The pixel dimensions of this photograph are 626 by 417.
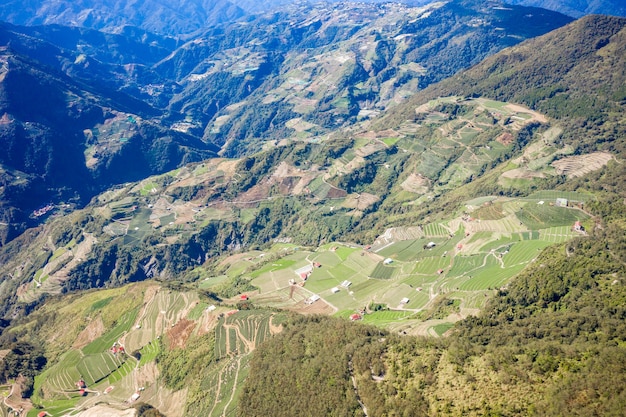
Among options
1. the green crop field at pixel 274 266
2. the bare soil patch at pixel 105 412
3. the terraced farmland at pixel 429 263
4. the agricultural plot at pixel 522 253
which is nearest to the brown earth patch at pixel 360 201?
the terraced farmland at pixel 429 263

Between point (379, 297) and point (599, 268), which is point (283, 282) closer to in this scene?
point (379, 297)

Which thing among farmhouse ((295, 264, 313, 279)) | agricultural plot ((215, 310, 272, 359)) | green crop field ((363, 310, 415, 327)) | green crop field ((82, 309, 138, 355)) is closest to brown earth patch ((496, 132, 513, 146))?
farmhouse ((295, 264, 313, 279))

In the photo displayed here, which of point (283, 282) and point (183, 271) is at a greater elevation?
point (283, 282)

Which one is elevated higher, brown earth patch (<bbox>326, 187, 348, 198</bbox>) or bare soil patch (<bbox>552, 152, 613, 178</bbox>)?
bare soil patch (<bbox>552, 152, 613, 178</bbox>)

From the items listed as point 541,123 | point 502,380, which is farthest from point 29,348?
point 541,123

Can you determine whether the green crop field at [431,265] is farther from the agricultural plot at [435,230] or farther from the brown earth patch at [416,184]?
the brown earth patch at [416,184]

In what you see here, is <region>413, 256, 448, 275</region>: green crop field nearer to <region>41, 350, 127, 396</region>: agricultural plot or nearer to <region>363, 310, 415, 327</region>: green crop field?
<region>363, 310, 415, 327</region>: green crop field

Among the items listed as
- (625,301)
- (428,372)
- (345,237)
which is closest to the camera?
(428,372)
